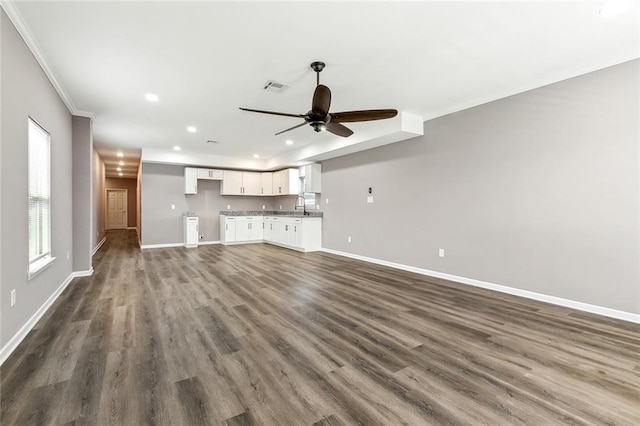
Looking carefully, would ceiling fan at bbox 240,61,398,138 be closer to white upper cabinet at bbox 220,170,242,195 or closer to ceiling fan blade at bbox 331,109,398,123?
ceiling fan blade at bbox 331,109,398,123

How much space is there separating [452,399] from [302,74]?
3.33 metres

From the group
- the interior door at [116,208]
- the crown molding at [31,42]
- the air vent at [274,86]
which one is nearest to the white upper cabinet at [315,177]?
the air vent at [274,86]

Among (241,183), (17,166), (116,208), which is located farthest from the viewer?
(116,208)

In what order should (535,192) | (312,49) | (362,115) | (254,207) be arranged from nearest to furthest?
(312,49), (362,115), (535,192), (254,207)

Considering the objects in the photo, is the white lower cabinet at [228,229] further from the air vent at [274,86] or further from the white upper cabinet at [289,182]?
the air vent at [274,86]

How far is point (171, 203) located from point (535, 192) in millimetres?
8429

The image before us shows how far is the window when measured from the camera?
9.57ft

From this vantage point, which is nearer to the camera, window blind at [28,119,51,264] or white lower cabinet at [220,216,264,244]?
window blind at [28,119,51,264]

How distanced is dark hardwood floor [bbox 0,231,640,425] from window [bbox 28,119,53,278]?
0.62 m

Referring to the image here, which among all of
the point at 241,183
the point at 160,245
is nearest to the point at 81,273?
the point at 160,245

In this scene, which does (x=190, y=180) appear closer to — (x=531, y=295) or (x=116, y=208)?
(x=531, y=295)

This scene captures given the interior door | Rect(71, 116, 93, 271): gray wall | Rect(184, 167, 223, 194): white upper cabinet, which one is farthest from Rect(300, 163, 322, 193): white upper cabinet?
the interior door

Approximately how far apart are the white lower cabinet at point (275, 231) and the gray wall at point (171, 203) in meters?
0.49

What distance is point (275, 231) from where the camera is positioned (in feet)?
28.0
